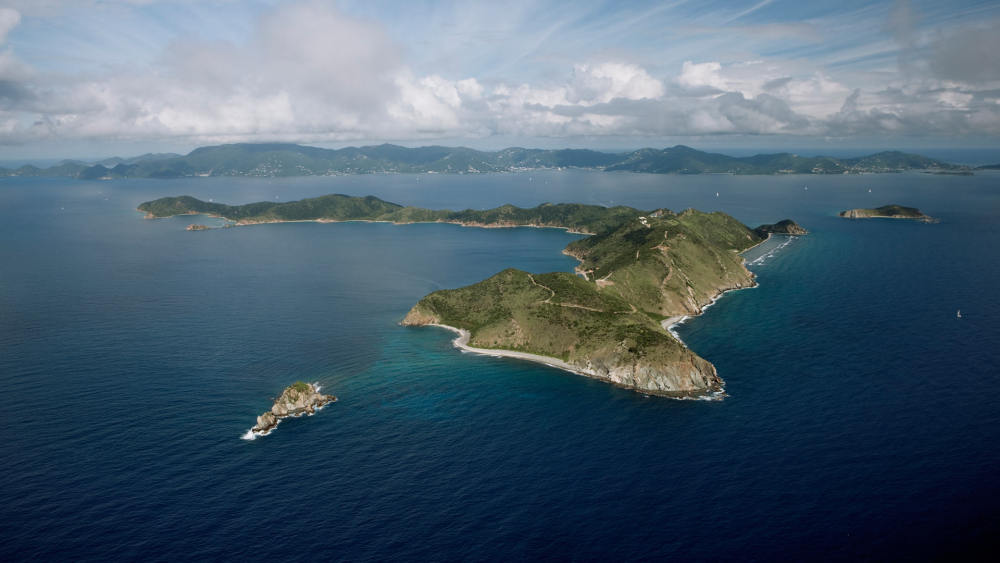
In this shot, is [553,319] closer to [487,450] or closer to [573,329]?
[573,329]

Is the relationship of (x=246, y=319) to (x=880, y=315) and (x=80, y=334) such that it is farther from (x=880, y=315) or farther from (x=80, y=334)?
(x=880, y=315)

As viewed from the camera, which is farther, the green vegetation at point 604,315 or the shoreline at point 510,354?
the shoreline at point 510,354

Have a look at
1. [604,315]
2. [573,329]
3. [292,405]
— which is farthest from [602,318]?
[292,405]

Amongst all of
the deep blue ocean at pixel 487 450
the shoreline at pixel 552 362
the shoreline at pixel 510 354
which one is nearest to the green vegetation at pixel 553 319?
the shoreline at pixel 510 354

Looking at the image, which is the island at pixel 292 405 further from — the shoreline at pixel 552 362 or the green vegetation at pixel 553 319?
the green vegetation at pixel 553 319

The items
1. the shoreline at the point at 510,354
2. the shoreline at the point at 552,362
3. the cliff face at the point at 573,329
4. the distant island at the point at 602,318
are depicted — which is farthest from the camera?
the shoreline at the point at 510,354

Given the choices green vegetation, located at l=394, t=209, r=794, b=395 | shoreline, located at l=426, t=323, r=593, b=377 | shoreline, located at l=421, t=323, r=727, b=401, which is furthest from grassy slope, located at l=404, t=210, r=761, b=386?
shoreline, located at l=421, t=323, r=727, b=401

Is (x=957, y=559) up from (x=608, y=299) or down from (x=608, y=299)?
down

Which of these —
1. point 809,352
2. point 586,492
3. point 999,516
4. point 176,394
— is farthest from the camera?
point 809,352

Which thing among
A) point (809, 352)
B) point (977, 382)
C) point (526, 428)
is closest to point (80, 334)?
point (526, 428)
